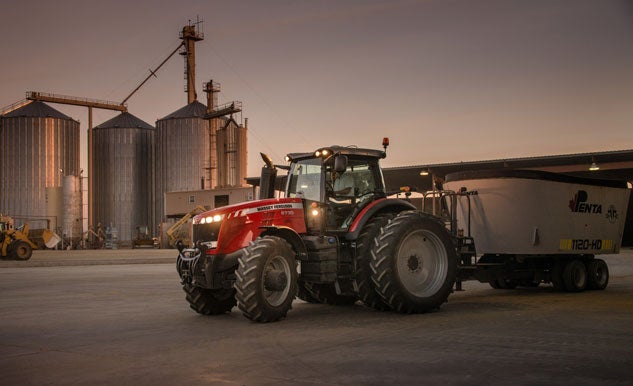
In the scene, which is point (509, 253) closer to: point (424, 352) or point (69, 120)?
point (424, 352)

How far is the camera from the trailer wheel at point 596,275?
45.9 ft

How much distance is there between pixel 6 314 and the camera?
1109 cm

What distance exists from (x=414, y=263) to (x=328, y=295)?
1.75 m

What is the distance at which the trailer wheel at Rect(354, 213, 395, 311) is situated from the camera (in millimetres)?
10109

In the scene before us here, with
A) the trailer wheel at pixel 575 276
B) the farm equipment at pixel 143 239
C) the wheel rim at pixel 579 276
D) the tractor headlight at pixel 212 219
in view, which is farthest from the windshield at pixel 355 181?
the farm equipment at pixel 143 239

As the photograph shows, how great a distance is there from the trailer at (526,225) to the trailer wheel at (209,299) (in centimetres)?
414

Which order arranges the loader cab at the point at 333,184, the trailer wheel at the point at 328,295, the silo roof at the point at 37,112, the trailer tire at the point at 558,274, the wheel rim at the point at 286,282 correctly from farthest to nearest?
the silo roof at the point at 37,112 → the trailer tire at the point at 558,274 → the trailer wheel at the point at 328,295 → the loader cab at the point at 333,184 → the wheel rim at the point at 286,282

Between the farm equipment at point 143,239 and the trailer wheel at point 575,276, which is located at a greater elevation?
the trailer wheel at point 575,276

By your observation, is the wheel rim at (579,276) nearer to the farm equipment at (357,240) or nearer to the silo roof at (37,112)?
Answer: the farm equipment at (357,240)

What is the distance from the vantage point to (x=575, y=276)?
13.7m

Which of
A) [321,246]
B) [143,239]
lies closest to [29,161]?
[143,239]

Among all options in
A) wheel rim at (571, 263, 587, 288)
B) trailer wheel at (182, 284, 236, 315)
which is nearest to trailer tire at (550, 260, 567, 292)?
wheel rim at (571, 263, 587, 288)

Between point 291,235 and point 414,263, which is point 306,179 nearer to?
point 291,235

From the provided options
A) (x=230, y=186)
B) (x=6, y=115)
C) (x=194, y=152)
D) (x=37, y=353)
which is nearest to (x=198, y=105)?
(x=194, y=152)
